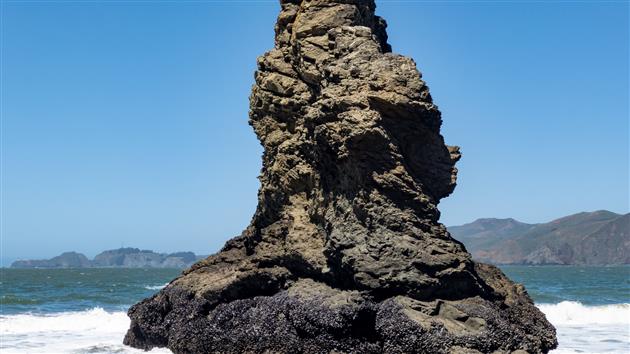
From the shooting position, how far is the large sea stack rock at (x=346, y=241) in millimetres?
15617

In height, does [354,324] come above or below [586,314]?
above

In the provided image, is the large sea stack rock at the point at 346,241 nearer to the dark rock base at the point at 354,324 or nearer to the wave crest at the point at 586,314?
the dark rock base at the point at 354,324

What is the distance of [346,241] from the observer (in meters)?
16.4

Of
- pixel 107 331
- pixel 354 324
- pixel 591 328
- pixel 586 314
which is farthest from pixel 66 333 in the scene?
pixel 586 314

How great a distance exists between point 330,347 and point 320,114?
5543 mm

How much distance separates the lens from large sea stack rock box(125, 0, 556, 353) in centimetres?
1562

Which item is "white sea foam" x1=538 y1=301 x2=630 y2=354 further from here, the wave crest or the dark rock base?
the dark rock base

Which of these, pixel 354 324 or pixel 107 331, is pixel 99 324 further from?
pixel 354 324

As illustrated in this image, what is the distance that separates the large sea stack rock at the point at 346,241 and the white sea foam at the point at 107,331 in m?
3.33

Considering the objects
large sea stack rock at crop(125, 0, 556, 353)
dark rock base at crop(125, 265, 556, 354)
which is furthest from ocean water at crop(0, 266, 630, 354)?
large sea stack rock at crop(125, 0, 556, 353)

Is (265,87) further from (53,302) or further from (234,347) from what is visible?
(53,302)

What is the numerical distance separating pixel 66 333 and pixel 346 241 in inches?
561

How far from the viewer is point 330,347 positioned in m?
15.6

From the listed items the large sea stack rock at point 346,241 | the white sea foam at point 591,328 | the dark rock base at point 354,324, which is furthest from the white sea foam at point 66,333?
the white sea foam at point 591,328
